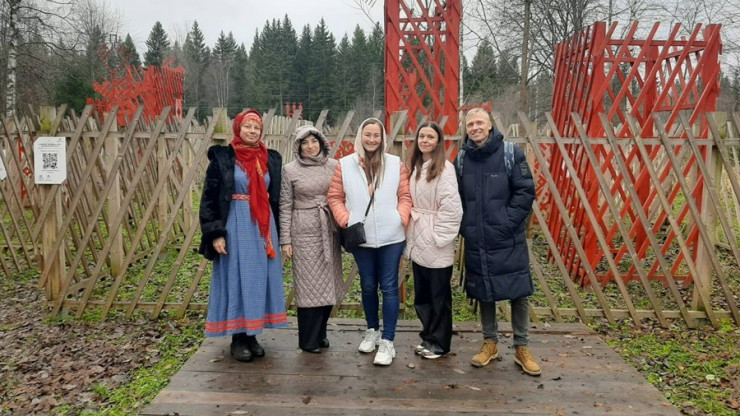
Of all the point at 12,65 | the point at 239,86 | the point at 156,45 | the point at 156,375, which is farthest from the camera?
the point at 156,45

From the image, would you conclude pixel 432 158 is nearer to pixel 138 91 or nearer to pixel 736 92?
pixel 138 91

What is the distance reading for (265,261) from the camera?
327cm

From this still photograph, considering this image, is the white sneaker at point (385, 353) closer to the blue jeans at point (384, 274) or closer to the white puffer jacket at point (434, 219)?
the blue jeans at point (384, 274)

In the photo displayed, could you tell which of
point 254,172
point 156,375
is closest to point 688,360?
point 254,172

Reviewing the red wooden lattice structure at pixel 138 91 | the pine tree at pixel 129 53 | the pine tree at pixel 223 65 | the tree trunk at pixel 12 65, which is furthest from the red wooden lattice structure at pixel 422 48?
the pine tree at pixel 223 65

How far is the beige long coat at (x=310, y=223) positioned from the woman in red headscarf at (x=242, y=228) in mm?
111

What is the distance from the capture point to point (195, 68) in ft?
143

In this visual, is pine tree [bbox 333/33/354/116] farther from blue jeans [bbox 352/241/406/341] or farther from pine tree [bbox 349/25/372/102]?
blue jeans [bbox 352/241/406/341]

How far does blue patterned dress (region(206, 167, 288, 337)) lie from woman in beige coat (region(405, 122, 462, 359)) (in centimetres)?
94

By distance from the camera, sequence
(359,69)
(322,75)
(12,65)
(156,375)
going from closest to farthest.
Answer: (156,375), (12,65), (359,69), (322,75)

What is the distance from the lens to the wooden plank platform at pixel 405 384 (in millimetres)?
2730

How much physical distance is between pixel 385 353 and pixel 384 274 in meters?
0.52

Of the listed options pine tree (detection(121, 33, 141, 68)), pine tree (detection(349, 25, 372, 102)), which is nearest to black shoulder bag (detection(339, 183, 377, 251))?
pine tree (detection(121, 33, 141, 68))

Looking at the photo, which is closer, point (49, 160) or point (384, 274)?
point (384, 274)
